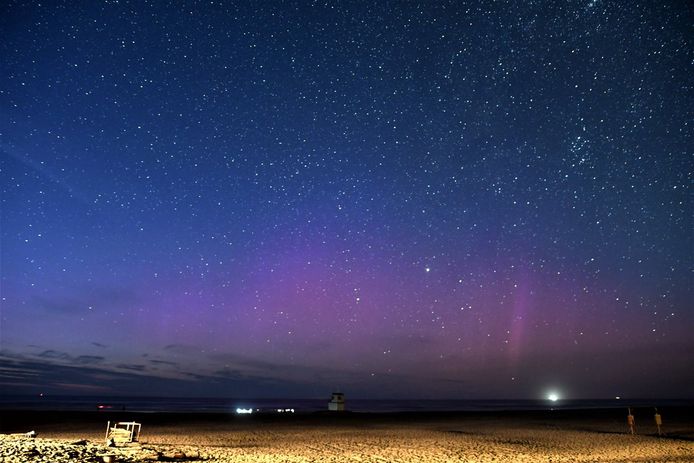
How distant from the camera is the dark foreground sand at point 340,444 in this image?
639 inches

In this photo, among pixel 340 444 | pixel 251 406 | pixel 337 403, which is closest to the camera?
pixel 340 444

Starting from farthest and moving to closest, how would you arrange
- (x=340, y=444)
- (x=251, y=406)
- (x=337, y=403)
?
1. (x=251, y=406)
2. (x=337, y=403)
3. (x=340, y=444)

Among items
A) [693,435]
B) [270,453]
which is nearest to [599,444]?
[693,435]

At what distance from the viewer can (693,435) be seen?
24516mm

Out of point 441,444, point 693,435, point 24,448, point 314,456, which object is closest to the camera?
point 24,448

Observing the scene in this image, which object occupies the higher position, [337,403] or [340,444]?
[337,403]

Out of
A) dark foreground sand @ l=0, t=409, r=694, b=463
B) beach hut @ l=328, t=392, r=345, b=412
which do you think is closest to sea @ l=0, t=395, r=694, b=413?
beach hut @ l=328, t=392, r=345, b=412

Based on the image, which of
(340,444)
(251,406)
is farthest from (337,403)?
(251,406)

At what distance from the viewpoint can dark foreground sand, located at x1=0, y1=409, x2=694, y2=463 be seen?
1622cm

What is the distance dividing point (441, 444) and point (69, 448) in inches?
600

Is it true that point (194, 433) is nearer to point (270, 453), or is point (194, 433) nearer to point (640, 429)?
point (270, 453)

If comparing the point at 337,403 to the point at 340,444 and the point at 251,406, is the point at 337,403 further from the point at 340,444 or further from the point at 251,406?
the point at 251,406

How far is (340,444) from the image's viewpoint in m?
22.1

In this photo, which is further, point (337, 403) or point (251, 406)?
point (251, 406)
